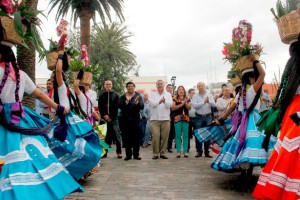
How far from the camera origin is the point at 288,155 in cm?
335

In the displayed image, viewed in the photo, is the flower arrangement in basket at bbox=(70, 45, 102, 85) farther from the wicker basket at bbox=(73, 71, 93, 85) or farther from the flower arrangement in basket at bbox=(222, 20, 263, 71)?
the flower arrangement in basket at bbox=(222, 20, 263, 71)

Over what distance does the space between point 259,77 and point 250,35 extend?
70 cm

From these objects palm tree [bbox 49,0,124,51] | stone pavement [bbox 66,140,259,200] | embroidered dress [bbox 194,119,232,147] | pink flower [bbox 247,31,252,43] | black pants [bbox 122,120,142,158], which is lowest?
stone pavement [bbox 66,140,259,200]

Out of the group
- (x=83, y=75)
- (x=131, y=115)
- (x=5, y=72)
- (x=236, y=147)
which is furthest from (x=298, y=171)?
(x=131, y=115)

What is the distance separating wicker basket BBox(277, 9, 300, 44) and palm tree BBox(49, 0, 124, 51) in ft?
39.7

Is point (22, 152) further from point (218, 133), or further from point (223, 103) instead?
point (223, 103)

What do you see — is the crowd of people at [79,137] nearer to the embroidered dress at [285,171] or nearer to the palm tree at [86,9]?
the embroidered dress at [285,171]

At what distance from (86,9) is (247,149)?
41.7 ft

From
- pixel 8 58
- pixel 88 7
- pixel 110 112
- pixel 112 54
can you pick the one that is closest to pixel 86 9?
pixel 88 7

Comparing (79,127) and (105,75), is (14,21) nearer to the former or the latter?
(79,127)

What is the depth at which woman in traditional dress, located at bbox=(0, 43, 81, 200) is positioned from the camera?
10.3 feet

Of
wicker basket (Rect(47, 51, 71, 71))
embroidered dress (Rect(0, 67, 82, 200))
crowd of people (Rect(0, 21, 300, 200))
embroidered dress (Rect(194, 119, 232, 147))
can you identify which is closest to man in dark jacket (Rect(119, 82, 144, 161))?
crowd of people (Rect(0, 21, 300, 200))

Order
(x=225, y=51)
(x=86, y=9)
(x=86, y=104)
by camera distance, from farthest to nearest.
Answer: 1. (x=86, y=9)
2. (x=86, y=104)
3. (x=225, y=51)

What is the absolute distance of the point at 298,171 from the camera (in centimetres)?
320
